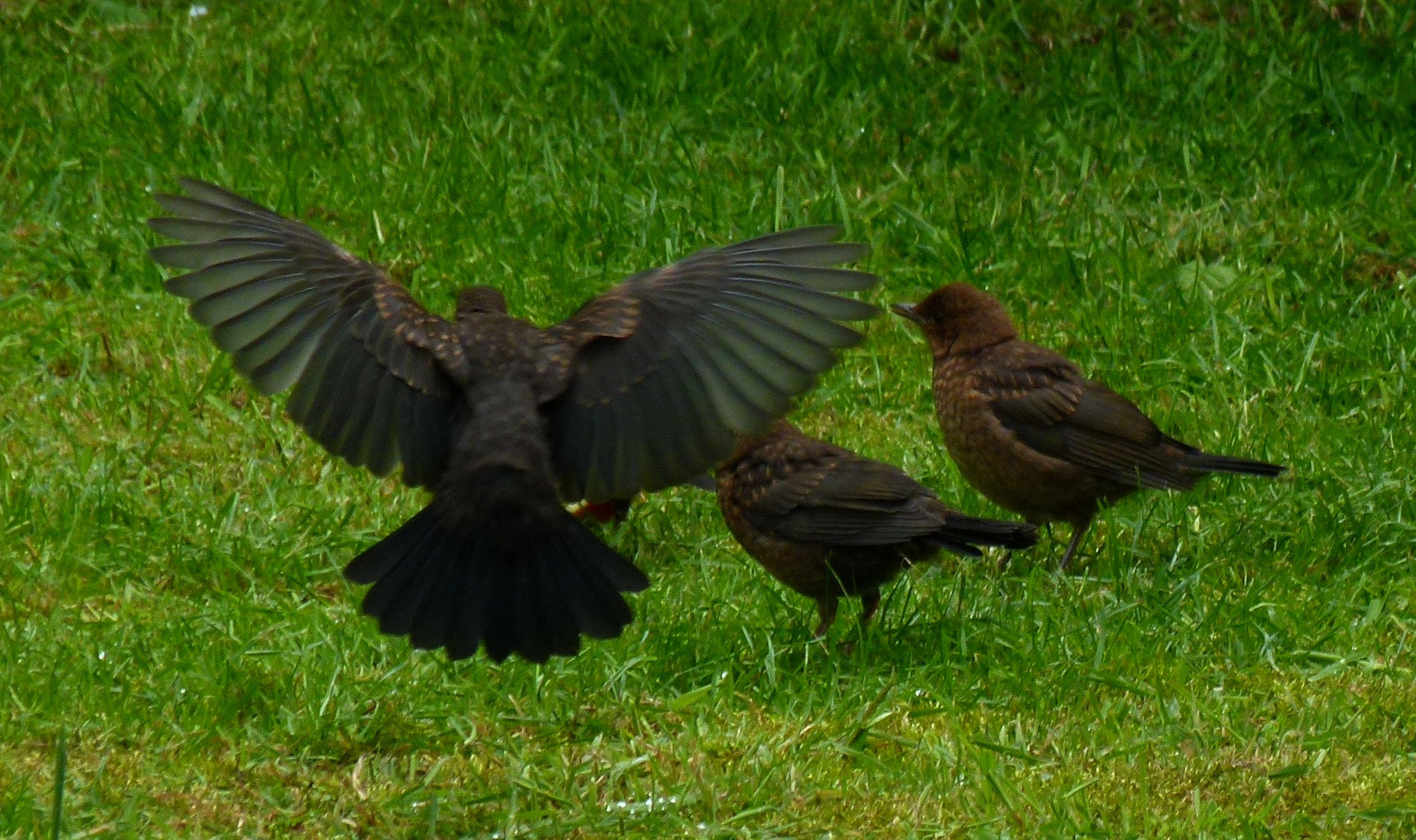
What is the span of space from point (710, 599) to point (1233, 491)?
199cm

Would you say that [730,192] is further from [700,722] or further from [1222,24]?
[700,722]

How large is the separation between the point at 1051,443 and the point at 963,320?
637 mm

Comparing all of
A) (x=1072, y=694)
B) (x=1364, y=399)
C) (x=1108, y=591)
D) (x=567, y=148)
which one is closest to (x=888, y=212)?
(x=567, y=148)

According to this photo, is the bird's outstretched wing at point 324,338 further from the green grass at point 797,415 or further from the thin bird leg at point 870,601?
the thin bird leg at point 870,601

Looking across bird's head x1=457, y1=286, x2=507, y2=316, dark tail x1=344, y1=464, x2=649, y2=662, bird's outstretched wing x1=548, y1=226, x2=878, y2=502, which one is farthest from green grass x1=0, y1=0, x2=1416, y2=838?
bird's head x1=457, y1=286, x2=507, y2=316

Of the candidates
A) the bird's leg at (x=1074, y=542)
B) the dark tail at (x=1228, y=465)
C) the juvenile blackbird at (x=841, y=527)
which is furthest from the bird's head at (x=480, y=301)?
the dark tail at (x=1228, y=465)

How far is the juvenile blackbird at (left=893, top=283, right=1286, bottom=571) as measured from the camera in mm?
6586

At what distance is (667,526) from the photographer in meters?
6.93

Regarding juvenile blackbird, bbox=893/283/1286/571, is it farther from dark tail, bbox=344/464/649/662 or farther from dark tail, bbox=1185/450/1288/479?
dark tail, bbox=344/464/649/662

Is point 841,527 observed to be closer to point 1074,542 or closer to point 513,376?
point 1074,542

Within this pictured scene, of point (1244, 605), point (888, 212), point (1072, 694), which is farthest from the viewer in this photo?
point (888, 212)

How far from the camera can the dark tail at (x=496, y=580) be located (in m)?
4.73

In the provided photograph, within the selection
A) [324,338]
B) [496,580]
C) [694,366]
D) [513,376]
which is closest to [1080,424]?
[694,366]

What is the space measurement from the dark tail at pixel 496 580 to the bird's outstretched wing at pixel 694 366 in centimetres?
22
